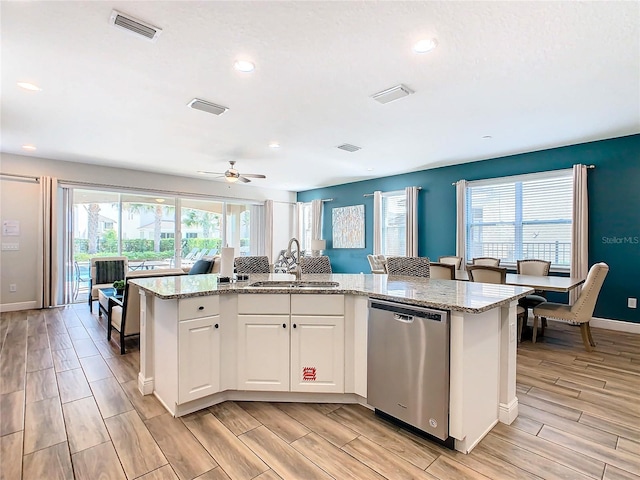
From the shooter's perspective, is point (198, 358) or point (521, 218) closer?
point (198, 358)

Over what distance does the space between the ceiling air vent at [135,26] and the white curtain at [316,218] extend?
21.8ft

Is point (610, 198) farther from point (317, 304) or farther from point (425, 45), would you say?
point (317, 304)

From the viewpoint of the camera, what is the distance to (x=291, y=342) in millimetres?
2496

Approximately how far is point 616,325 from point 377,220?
172 inches

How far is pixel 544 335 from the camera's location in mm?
4273

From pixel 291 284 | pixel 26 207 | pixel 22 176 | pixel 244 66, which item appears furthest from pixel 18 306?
pixel 244 66

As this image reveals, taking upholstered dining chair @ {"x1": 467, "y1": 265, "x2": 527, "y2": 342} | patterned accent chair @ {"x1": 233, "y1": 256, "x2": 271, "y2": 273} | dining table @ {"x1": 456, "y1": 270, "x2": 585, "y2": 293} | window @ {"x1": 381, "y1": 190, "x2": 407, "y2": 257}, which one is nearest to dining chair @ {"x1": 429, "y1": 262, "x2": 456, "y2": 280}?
upholstered dining chair @ {"x1": 467, "y1": 265, "x2": 527, "y2": 342}

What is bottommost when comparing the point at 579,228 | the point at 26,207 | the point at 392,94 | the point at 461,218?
the point at 579,228

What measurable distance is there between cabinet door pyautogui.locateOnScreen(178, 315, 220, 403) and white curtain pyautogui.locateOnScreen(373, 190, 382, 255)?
214 inches

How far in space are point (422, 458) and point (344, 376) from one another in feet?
2.47

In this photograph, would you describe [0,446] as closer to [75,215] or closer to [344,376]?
[344,376]

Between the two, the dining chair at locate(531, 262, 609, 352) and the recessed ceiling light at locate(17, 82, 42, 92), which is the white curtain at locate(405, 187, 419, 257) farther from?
the recessed ceiling light at locate(17, 82, 42, 92)

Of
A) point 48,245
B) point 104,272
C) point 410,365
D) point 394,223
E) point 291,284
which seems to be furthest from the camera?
point 394,223

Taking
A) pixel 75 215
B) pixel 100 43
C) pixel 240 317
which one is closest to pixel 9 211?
pixel 75 215
